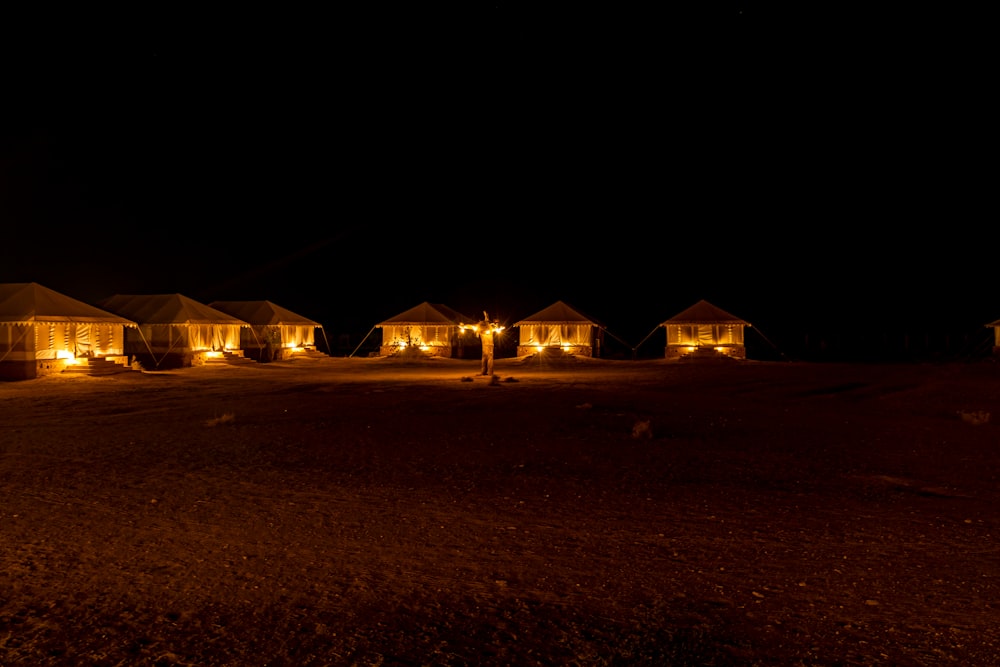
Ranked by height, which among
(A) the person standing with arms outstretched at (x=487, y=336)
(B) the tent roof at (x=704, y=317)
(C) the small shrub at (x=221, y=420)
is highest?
(B) the tent roof at (x=704, y=317)

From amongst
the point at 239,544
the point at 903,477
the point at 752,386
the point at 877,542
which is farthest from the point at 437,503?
the point at 752,386

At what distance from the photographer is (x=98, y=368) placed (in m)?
28.4

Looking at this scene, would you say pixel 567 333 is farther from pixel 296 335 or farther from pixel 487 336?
pixel 296 335

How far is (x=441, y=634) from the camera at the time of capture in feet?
14.3

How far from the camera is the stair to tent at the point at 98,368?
28.0 metres

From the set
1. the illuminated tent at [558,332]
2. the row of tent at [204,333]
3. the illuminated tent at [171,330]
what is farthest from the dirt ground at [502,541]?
the illuminated tent at [558,332]

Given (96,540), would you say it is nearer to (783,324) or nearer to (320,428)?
(320,428)

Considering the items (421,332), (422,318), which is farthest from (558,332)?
(421,332)

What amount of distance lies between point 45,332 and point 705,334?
32.7 meters

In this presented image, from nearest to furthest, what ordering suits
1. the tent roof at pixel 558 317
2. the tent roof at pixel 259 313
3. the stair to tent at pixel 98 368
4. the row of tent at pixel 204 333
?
the row of tent at pixel 204 333, the stair to tent at pixel 98 368, the tent roof at pixel 558 317, the tent roof at pixel 259 313

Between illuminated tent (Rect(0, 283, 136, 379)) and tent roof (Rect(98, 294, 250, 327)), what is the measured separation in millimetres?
3694

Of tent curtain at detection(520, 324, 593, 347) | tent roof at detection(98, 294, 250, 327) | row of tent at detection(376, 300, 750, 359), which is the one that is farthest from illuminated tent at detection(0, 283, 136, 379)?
tent curtain at detection(520, 324, 593, 347)

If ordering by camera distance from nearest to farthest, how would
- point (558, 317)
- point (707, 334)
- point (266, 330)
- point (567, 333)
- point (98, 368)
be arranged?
point (98, 368), point (707, 334), point (558, 317), point (266, 330), point (567, 333)

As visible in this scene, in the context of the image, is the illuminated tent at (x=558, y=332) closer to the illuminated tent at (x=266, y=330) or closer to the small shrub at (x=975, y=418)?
the illuminated tent at (x=266, y=330)
